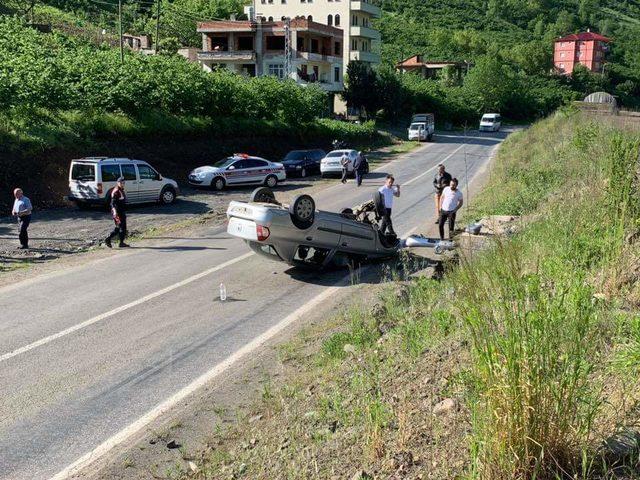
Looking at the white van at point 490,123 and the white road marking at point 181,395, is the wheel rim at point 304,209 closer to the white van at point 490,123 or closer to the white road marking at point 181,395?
the white road marking at point 181,395

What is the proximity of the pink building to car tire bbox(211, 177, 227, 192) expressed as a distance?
410 feet

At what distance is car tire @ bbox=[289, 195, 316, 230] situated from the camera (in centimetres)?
1239

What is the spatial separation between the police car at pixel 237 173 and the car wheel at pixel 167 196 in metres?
4.00

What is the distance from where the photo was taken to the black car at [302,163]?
114 feet

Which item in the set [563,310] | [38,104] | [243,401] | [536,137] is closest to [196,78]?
[38,104]

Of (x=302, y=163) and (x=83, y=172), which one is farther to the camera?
(x=302, y=163)

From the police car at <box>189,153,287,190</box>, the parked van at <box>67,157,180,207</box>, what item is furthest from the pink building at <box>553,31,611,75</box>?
the parked van at <box>67,157,180,207</box>

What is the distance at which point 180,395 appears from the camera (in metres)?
7.73

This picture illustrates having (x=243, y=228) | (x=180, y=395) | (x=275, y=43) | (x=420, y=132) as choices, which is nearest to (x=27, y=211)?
(x=243, y=228)

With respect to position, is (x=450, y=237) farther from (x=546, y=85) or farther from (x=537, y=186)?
(x=546, y=85)

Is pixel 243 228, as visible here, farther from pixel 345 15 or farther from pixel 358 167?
pixel 345 15

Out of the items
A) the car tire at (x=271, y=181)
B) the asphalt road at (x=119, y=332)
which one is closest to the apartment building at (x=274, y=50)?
the car tire at (x=271, y=181)

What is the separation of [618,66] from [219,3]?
280 feet

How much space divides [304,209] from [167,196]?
1296 cm
